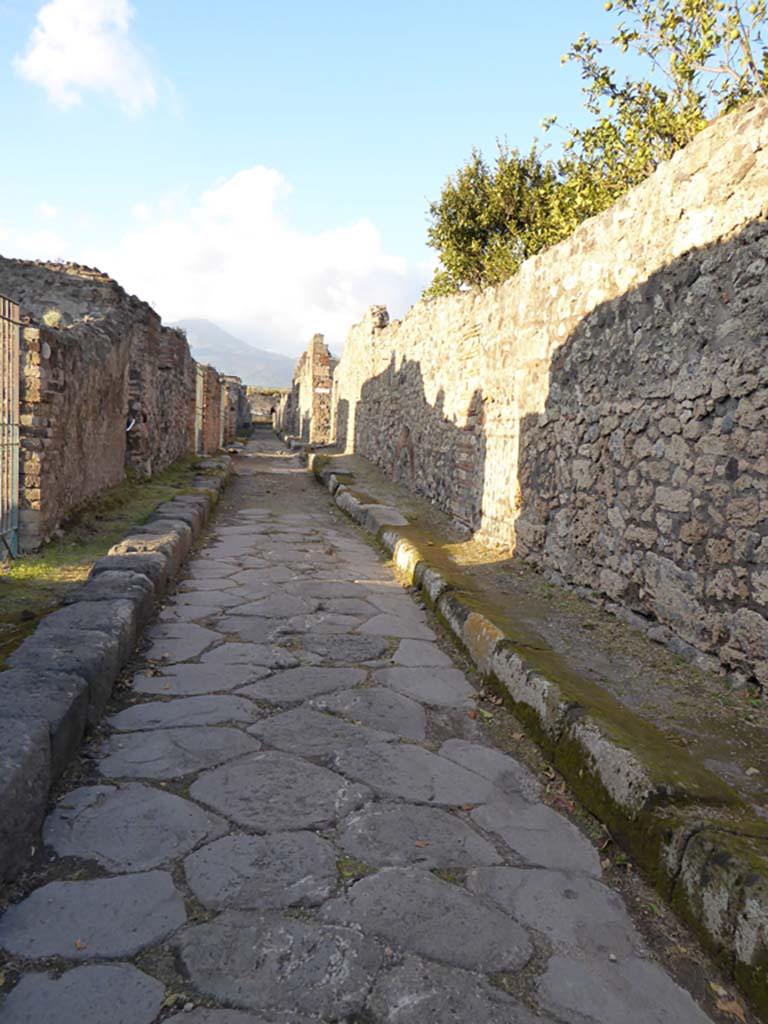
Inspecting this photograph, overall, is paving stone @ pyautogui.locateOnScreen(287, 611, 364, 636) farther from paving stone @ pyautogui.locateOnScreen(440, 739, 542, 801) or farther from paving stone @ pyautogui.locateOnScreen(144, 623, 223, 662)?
paving stone @ pyautogui.locateOnScreen(440, 739, 542, 801)

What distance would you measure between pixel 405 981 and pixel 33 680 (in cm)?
165

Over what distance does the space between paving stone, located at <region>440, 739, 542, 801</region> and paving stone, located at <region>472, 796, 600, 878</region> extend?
9 centimetres

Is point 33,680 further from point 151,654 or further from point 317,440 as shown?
point 317,440

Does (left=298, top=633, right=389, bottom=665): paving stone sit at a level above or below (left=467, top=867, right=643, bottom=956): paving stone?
above

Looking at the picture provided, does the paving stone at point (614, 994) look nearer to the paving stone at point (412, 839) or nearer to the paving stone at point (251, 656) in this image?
the paving stone at point (412, 839)

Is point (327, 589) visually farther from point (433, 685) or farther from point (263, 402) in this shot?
point (263, 402)

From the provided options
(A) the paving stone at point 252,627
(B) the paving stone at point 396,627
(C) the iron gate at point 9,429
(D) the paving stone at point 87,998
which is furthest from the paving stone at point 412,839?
(C) the iron gate at point 9,429

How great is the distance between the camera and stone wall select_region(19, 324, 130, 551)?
525 centimetres

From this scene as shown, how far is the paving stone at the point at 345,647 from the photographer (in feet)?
12.0

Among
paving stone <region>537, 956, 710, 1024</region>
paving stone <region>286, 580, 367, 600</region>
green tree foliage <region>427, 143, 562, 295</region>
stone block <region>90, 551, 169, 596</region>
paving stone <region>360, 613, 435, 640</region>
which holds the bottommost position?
paving stone <region>537, 956, 710, 1024</region>

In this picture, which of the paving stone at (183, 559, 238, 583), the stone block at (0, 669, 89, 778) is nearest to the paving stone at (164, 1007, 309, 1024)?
the stone block at (0, 669, 89, 778)

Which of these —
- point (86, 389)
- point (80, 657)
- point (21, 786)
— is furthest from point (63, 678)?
point (86, 389)

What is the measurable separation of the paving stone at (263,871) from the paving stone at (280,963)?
0.07m

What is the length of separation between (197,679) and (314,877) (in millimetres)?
1563
